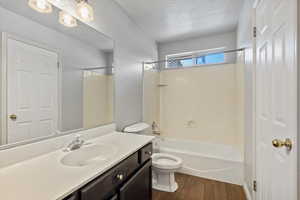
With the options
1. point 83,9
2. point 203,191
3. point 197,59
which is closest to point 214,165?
point 203,191

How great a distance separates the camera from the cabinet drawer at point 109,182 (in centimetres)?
76

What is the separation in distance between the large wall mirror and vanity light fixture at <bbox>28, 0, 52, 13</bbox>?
0.03 m

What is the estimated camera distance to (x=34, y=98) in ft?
3.59

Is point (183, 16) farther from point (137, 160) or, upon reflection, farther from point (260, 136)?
point (137, 160)

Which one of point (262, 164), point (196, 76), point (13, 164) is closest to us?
point (13, 164)

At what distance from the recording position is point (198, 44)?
10.1 ft

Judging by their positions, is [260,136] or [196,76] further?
[196,76]

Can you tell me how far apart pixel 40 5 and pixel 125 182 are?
147cm

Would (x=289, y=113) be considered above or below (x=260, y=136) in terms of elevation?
above

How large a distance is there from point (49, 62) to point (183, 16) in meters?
1.98

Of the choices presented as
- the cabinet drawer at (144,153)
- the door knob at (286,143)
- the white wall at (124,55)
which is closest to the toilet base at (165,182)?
the cabinet drawer at (144,153)

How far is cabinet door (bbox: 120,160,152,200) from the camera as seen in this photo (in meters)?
1.09

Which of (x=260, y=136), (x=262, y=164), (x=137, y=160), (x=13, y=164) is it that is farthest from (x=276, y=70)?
(x=13, y=164)

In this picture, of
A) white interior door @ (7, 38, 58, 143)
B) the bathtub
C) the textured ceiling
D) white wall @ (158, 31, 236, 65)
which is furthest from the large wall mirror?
white wall @ (158, 31, 236, 65)
